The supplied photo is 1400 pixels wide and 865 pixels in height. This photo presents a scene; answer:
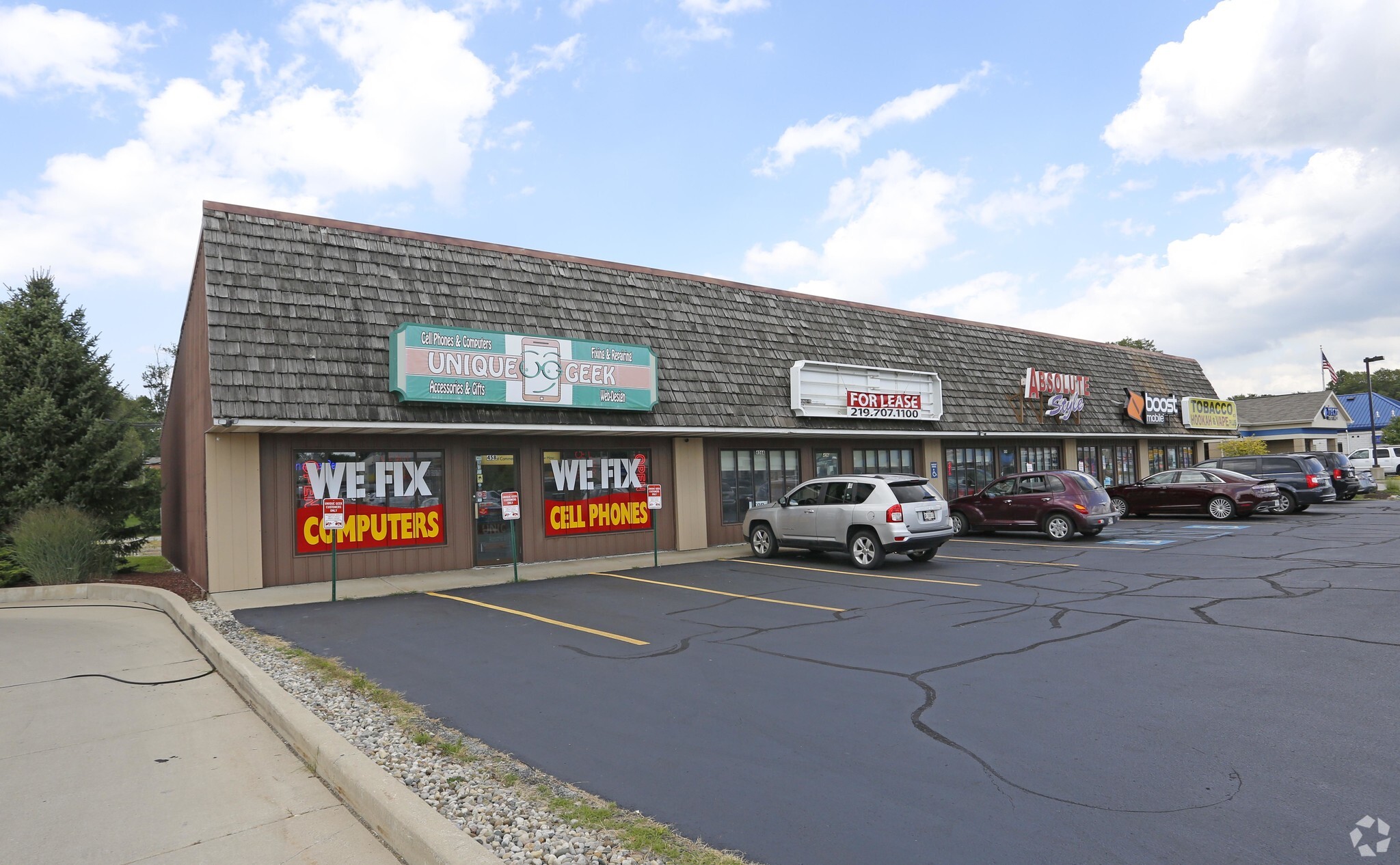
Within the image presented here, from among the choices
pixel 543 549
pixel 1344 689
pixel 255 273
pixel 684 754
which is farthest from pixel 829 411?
pixel 684 754

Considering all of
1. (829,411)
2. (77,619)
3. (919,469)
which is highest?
(829,411)

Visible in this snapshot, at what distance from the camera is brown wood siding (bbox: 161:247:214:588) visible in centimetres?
1391

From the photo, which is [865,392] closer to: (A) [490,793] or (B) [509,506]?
(B) [509,506]

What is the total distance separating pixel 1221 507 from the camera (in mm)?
22047

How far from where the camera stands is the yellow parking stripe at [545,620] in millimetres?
9039

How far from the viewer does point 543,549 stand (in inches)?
637

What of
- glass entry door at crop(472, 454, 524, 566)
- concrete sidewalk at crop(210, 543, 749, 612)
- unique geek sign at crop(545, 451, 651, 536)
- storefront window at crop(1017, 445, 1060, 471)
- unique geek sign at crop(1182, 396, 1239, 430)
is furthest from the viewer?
unique geek sign at crop(1182, 396, 1239, 430)

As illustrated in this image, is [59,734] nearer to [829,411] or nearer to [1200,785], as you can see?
[1200,785]

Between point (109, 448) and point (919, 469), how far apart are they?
66.1 ft

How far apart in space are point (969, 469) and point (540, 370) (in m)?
15.5

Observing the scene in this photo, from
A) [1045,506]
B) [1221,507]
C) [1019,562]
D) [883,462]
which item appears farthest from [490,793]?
[1221,507]

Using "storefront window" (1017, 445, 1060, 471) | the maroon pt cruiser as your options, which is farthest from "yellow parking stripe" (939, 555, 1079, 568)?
"storefront window" (1017, 445, 1060, 471)

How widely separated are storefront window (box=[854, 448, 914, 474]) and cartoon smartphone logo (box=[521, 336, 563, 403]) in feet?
32.6

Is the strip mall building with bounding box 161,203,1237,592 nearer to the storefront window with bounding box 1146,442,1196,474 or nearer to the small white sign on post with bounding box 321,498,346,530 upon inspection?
the small white sign on post with bounding box 321,498,346,530
